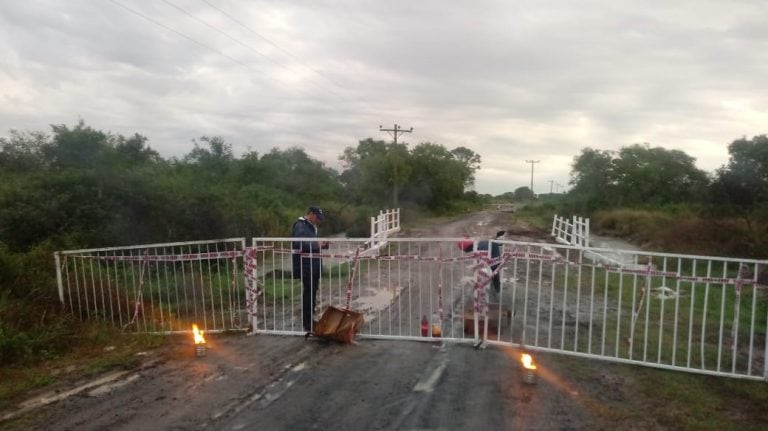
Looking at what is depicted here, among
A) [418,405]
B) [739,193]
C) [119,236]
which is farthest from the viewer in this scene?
[739,193]

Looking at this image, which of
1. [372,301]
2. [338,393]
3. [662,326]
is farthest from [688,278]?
[372,301]

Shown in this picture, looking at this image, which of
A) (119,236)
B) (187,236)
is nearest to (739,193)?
(187,236)

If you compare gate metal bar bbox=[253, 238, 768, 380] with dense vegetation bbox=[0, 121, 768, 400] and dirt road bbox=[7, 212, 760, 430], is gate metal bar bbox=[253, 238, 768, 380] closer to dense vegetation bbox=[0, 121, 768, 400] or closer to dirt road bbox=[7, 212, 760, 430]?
dirt road bbox=[7, 212, 760, 430]

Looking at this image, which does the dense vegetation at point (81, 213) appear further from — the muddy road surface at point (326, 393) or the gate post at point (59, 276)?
the muddy road surface at point (326, 393)

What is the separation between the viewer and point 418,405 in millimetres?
5441

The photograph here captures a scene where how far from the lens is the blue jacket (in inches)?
320

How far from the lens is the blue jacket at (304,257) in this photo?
812 cm

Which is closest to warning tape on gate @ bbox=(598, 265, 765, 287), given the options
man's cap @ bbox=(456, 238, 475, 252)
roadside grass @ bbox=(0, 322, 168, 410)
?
man's cap @ bbox=(456, 238, 475, 252)

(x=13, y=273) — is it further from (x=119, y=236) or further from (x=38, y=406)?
(x=119, y=236)

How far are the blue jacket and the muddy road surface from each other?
1165 millimetres

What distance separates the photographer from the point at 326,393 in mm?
5805

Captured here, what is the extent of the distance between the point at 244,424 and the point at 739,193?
952 inches

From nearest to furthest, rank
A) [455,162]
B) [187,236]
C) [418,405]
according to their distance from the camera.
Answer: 1. [418,405]
2. [187,236]
3. [455,162]

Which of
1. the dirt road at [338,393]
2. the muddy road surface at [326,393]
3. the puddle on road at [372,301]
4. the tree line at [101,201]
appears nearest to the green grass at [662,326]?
the dirt road at [338,393]
